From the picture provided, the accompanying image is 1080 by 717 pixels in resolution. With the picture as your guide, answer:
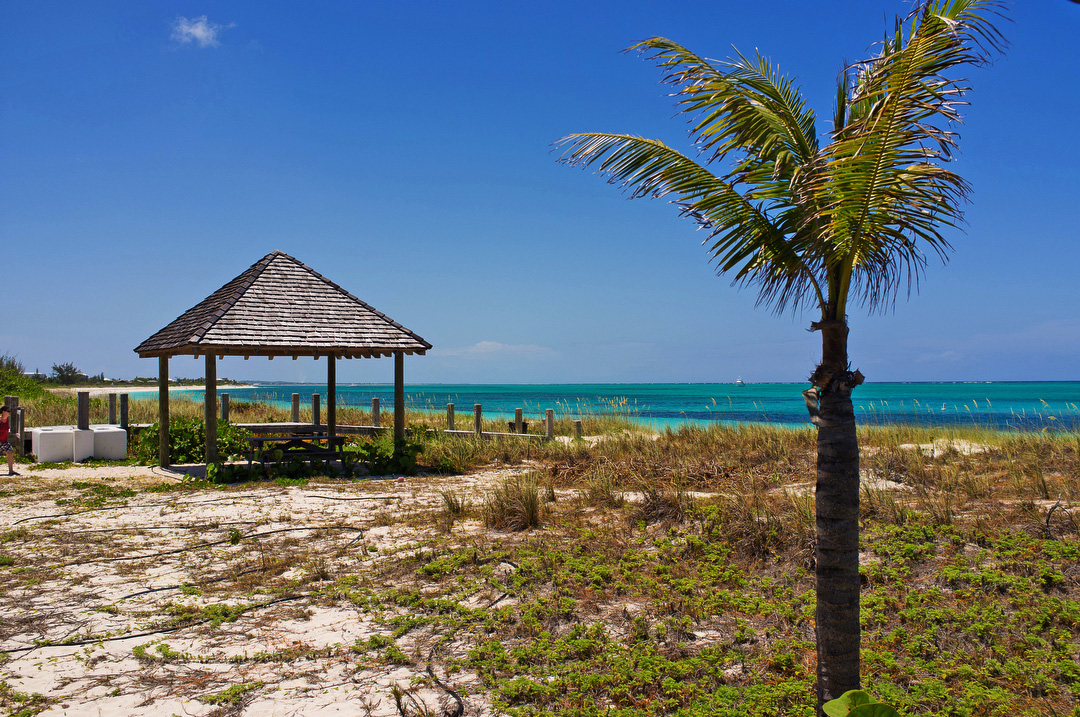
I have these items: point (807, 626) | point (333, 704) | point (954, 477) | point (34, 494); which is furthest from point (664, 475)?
point (34, 494)

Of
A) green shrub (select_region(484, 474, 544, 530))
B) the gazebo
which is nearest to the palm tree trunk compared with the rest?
green shrub (select_region(484, 474, 544, 530))

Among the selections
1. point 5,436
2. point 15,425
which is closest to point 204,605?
point 5,436

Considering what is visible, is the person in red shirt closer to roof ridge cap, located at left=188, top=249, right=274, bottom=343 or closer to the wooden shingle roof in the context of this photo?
the wooden shingle roof

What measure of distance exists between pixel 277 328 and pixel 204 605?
8.60 meters

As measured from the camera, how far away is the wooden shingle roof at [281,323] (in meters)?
12.7

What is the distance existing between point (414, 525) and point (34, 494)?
7.14 meters

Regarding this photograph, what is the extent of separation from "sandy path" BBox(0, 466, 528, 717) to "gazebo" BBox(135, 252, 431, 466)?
3.49 meters

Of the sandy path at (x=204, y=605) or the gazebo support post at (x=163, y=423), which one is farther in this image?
the gazebo support post at (x=163, y=423)

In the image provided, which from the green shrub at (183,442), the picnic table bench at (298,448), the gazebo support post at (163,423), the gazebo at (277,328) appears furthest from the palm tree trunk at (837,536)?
the gazebo support post at (163,423)

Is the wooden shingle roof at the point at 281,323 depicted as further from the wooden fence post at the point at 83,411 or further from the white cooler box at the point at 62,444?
the white cooler box at the point at 62,444

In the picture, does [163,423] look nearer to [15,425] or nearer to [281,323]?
[281,323]

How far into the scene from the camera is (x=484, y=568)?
6.26 meters

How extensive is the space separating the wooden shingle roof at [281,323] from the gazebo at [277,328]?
0.06 feet

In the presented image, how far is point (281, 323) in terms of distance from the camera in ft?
44.0
